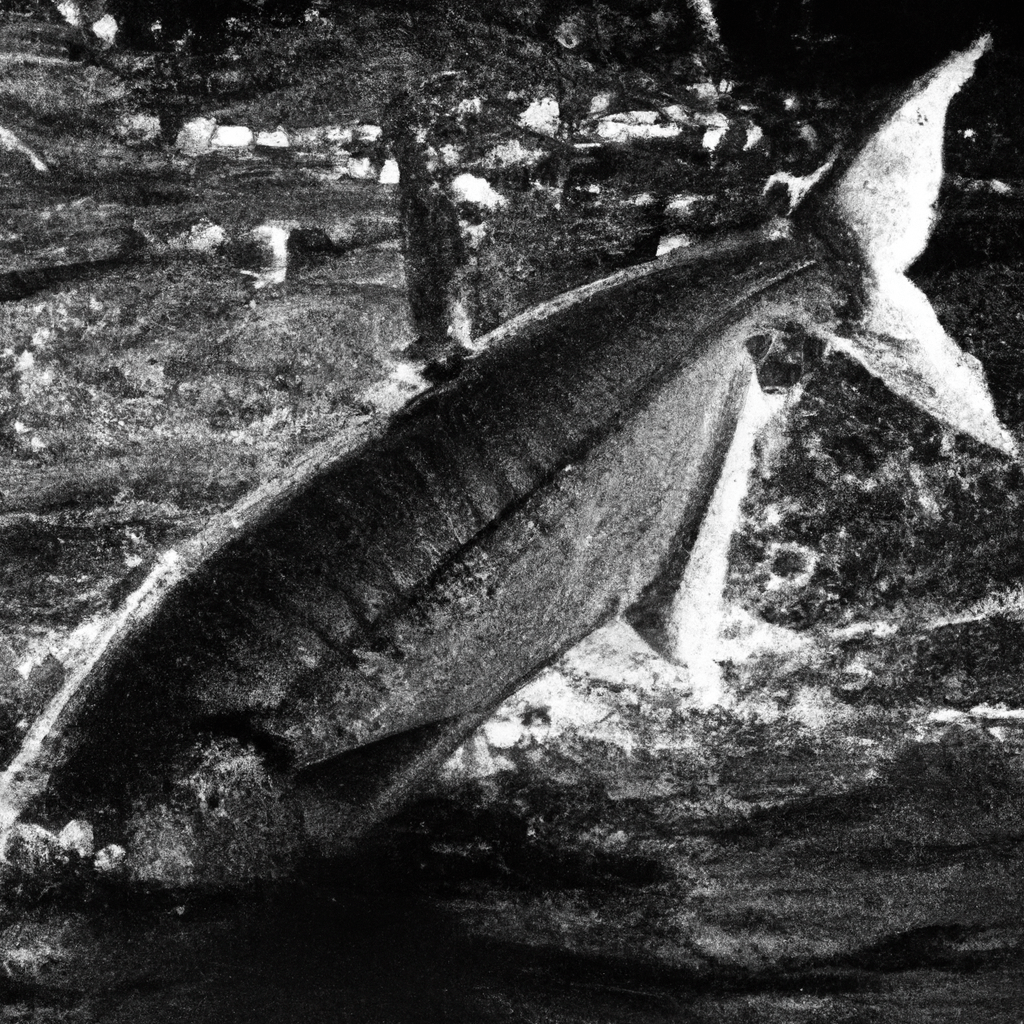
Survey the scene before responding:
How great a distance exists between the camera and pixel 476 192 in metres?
2.09

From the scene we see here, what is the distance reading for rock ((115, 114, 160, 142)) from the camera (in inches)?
80.5

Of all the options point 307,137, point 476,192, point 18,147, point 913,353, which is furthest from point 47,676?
point 913,353

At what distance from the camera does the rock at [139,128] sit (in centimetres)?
204

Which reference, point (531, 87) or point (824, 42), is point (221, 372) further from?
point (824, 42)

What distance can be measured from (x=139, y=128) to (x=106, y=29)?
215 mm

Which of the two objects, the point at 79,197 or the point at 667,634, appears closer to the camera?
the point at 79,197

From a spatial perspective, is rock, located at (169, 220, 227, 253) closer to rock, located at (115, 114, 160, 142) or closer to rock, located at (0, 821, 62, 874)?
rock, located at (115, 114, 160, 142)

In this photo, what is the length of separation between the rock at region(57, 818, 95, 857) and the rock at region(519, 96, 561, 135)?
1.82 metres

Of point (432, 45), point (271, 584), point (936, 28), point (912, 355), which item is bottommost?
point (271, 584)

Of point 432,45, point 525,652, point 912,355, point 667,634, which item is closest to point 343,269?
point 432,45

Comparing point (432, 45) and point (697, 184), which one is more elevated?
point (432, 45)

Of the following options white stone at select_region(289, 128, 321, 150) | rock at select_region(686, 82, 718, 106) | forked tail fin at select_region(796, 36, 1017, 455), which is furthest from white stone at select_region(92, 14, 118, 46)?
forked tail fin at select_region(796, 36, 1017, 455)

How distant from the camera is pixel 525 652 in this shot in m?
2.15

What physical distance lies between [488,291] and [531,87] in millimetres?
462
